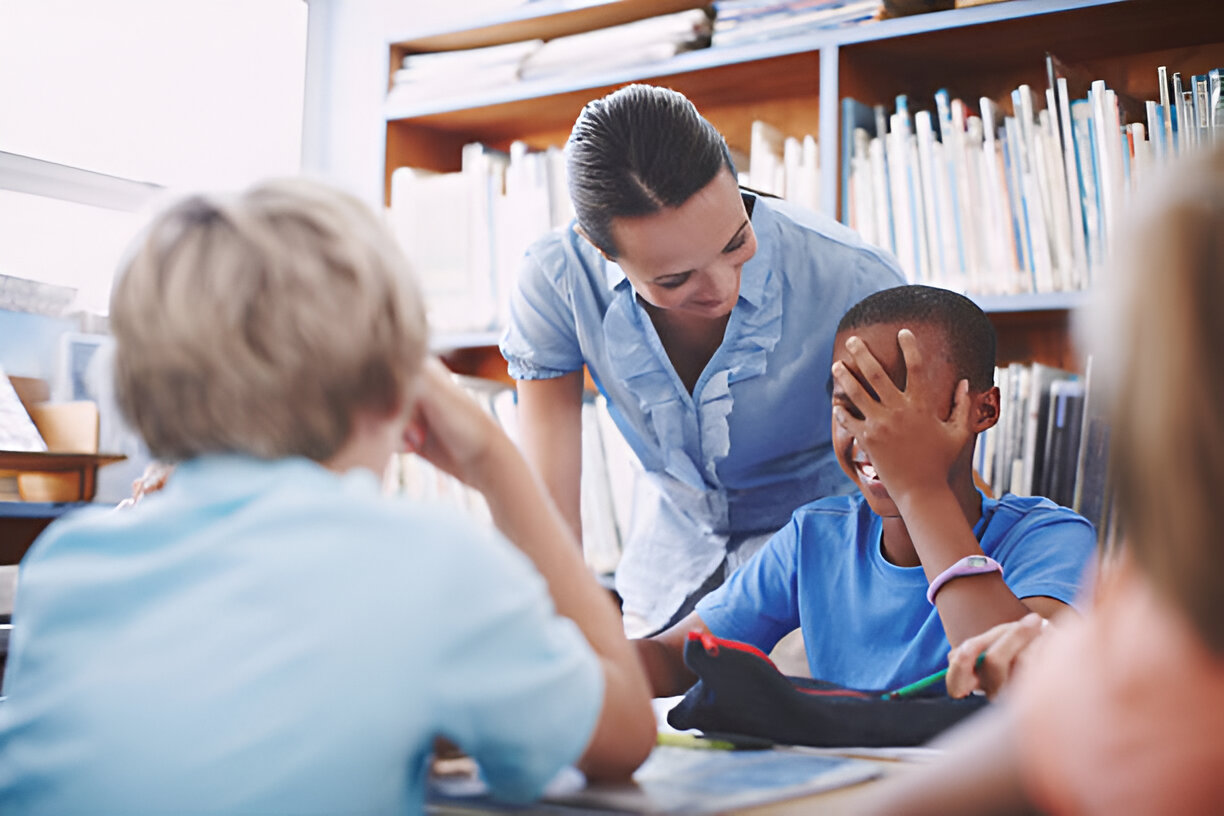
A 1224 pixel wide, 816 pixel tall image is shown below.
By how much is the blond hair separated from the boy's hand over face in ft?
2.68

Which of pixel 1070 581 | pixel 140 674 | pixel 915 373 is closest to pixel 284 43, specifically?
pixel 915 373

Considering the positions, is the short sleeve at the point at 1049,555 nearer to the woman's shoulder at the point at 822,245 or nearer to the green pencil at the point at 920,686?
the green pencil at the point at 920,686

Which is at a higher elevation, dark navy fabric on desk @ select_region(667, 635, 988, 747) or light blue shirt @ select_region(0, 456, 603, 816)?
light blue shirt @ select_region(0, 456, 603, 816)

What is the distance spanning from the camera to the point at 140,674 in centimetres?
56

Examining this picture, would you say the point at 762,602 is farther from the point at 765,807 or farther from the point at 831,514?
the point at 765,807

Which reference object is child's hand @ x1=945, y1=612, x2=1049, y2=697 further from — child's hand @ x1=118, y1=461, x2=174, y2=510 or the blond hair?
child's hand @ x1=118, y1=461, x2=174, y2=510

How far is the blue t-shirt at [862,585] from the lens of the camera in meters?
1.25

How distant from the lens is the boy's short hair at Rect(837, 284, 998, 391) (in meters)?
1.36

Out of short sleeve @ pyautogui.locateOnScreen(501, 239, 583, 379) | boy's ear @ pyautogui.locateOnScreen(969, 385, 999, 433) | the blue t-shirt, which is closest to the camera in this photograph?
the blue t-shirt

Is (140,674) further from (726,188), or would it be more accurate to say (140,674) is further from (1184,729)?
(726,188)

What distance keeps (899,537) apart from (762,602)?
0.62 ft

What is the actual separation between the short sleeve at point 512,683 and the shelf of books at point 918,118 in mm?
1243

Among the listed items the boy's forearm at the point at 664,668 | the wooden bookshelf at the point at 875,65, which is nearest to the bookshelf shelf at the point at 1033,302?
the wooden bookshelf at the point at 875,65

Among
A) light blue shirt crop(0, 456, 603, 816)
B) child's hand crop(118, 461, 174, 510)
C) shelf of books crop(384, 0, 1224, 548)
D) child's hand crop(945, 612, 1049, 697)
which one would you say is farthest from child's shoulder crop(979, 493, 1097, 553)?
child's hand crop(118, 461, 174, 510)
